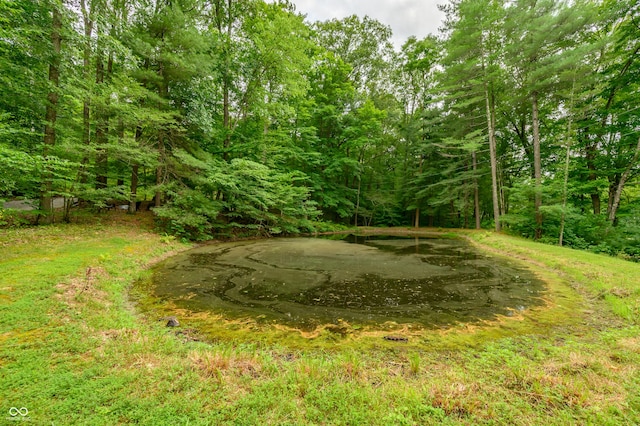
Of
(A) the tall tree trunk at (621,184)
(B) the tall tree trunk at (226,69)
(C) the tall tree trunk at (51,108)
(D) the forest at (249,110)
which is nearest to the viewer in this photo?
(C) the tall tree trunk at (51,108)

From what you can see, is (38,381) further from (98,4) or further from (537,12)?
(537,12)

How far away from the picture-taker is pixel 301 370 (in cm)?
266

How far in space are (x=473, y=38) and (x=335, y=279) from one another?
17386mm

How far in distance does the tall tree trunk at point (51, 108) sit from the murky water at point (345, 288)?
5167 millimetres

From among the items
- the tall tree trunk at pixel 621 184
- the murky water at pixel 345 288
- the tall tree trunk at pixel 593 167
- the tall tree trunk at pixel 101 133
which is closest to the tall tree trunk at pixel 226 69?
the tall tree trunk at pixel 101 133

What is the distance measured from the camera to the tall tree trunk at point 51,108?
8234 millimetres

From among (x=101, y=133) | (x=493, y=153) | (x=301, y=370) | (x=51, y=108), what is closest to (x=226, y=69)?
(x=101, y=133)

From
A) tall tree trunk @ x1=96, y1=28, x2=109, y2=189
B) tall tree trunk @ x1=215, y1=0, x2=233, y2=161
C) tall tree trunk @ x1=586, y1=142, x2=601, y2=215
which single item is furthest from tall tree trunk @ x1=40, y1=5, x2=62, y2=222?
tall tree trunk @ x1=586, y1=142, x2=601, y2=215

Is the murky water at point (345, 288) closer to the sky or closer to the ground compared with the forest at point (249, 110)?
closer to the ground

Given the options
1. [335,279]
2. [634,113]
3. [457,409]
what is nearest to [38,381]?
[457,409]

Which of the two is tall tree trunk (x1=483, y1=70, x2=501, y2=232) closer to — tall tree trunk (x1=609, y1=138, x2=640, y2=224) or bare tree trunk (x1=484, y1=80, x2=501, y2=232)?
bare tree trunk (x1=484, y1=80, x2=501, y2=232)

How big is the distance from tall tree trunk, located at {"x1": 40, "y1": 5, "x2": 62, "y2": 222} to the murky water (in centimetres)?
517

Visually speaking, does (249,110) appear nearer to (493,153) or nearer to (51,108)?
(51,108)

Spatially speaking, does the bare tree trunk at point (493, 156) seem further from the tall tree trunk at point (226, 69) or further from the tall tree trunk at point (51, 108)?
the tall tree trunk at point (51, 108)
